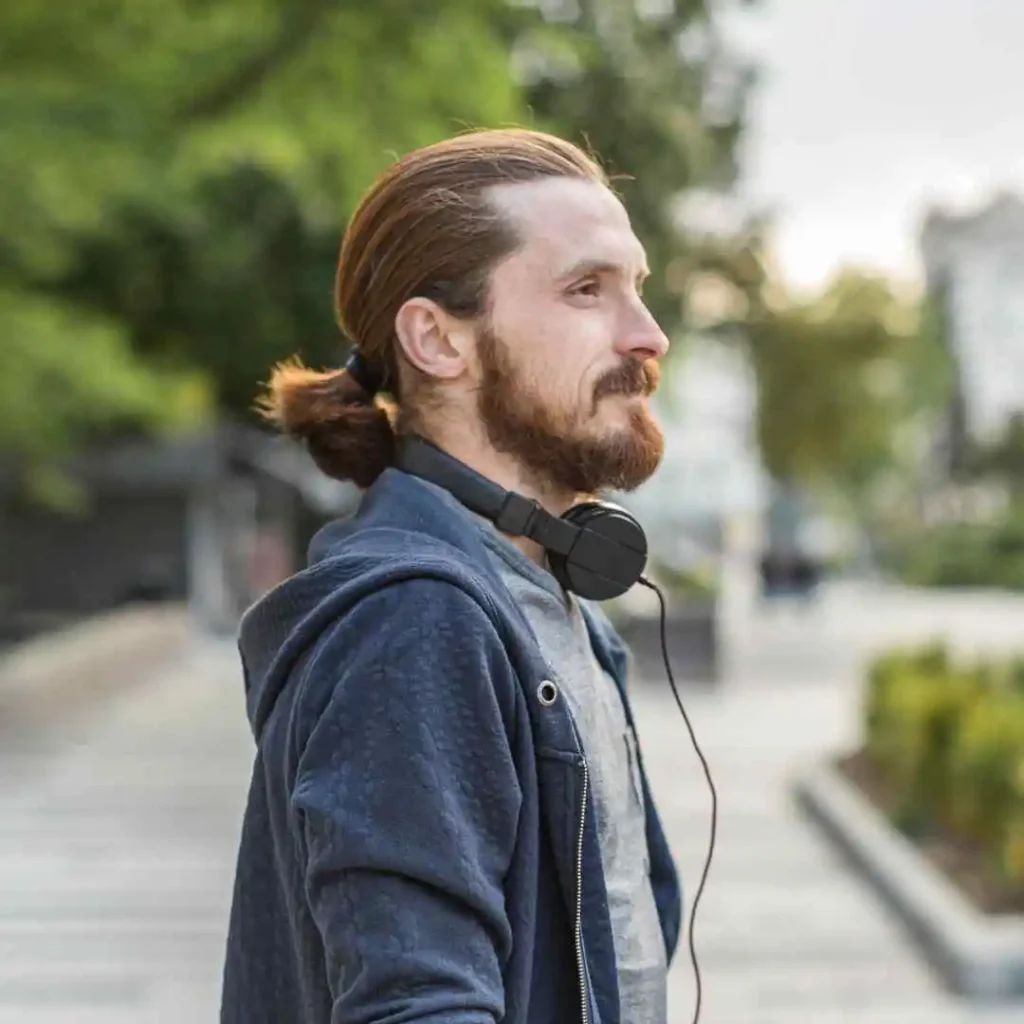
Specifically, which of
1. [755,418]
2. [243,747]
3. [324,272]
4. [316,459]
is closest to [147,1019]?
[316,459]

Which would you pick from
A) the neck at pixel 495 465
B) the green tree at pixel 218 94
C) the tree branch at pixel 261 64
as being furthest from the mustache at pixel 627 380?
the tree branch at pixel 261 64

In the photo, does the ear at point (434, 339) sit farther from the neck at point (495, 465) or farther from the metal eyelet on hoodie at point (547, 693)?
the metal eyelet on hoodie at point (547, 693)

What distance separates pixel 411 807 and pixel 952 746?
22.7 ft

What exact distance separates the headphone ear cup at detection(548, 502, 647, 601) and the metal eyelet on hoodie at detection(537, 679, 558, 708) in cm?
21

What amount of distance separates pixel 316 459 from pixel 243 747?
10683 millimetres

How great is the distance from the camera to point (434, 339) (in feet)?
5.24

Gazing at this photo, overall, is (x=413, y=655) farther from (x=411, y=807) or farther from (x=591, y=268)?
(x=591, y=268)

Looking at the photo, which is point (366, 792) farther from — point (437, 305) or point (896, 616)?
point (896, 616)

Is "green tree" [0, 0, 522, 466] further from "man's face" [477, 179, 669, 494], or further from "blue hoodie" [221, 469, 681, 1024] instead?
"blue hoodie" [221, 469, 681, 1024]

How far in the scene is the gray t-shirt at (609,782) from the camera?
1589 millimetres

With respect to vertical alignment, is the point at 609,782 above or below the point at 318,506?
below

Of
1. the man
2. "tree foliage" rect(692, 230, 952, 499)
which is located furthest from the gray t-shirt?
"tree foliage" rect(692, 230, 952, 499)

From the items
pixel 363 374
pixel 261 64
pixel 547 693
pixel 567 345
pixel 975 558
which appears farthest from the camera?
pixel 975 558

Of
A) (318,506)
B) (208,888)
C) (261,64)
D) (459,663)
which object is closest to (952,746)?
(208,888)
